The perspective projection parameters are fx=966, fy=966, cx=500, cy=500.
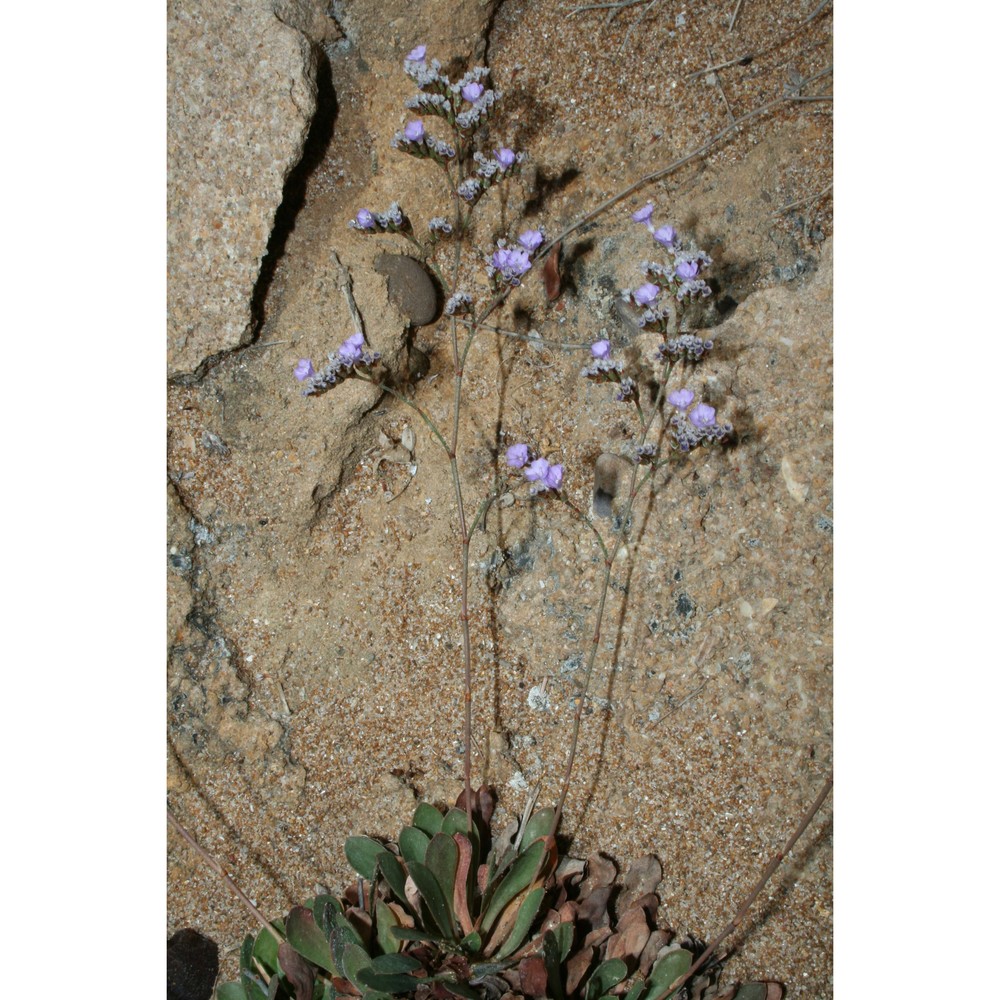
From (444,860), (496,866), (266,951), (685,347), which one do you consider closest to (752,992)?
(496,866)

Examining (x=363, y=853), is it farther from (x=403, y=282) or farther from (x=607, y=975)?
(x=403, y=282)

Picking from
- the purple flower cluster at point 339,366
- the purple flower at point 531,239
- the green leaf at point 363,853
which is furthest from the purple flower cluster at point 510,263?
the green leaf at point 363,853

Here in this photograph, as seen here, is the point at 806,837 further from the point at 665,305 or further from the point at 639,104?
the point at 639,104

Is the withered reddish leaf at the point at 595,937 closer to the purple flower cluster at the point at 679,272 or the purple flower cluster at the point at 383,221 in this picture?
the purple flower cluster at the point at 679,272

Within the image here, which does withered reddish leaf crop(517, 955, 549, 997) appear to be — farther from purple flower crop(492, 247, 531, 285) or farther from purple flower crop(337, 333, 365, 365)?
purple flower crop(492, 247, 531, 285)

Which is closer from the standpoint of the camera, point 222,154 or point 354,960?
point 354,960
